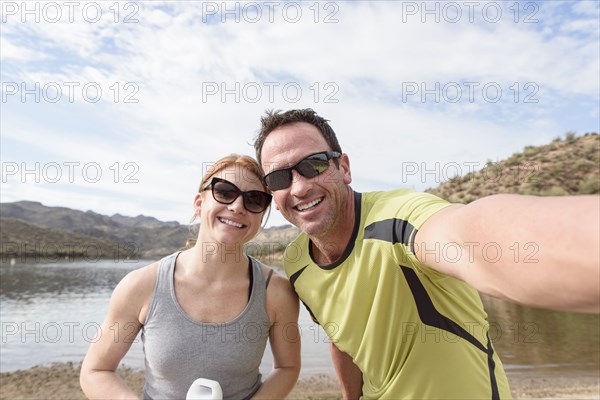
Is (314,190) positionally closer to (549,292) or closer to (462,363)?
(462,363)

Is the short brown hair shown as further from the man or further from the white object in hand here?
the white object in hand

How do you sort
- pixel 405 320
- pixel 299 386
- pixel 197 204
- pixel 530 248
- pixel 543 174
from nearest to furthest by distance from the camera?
pixel 530 248 < pixel 405 320 < pixel 197 204 < pixel 299 386 < pixel 543 174

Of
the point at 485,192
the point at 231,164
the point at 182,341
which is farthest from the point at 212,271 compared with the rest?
the point at 485,192

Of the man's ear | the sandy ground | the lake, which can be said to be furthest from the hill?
the man's ear

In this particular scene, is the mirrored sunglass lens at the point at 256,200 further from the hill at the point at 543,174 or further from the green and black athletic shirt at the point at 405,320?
the hill at the point at 543,174

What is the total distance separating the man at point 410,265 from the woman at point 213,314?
22 centimetres

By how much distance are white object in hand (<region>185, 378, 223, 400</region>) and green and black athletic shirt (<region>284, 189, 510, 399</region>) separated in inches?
29.4

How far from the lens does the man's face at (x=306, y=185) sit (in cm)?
252

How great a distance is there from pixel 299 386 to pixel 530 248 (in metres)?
8.74

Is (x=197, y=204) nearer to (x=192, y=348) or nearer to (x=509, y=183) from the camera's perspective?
(x=192, y=348)

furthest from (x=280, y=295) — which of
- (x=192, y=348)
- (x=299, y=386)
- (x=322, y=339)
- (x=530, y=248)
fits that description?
(x=322, y=339)

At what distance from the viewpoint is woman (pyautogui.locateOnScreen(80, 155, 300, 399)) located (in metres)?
2.36

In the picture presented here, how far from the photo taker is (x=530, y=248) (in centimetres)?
103

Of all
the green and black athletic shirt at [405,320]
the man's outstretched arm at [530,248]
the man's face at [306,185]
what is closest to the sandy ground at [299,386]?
the green and black athletic shirt at [405,320]
